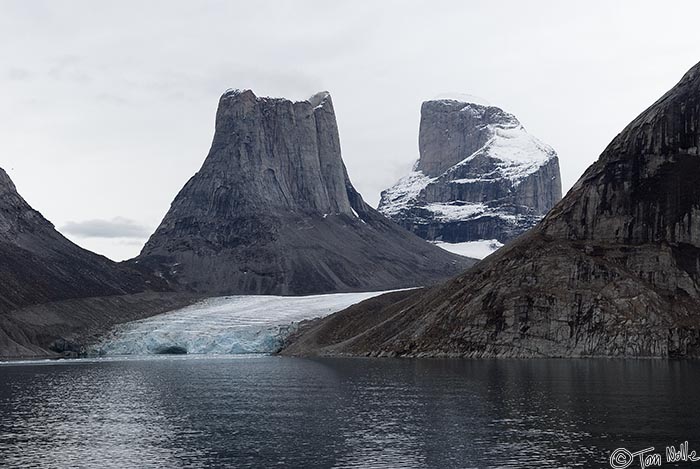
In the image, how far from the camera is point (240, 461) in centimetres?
5131

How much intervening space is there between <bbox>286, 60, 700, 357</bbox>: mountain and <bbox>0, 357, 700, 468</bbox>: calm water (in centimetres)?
1930

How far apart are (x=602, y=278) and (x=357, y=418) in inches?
3111

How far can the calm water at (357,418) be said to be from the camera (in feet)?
172

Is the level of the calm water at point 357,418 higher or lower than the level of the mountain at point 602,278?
lower

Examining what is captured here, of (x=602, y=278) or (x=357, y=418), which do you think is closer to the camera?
(x=357, y=418)

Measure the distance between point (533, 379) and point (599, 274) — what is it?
154 feet

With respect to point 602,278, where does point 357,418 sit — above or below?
below

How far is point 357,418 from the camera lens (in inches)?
2685

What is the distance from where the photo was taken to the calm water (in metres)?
52.5

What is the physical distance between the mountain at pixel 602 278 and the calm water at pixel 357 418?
1930 cm

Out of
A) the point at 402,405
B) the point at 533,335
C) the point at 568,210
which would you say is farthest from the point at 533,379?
the point at 568,210

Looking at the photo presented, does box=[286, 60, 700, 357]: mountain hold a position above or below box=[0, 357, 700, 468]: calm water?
above

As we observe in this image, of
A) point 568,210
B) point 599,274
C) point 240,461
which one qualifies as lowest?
point 240,461

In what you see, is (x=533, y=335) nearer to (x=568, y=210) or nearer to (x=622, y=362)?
(x=622, y=362)
